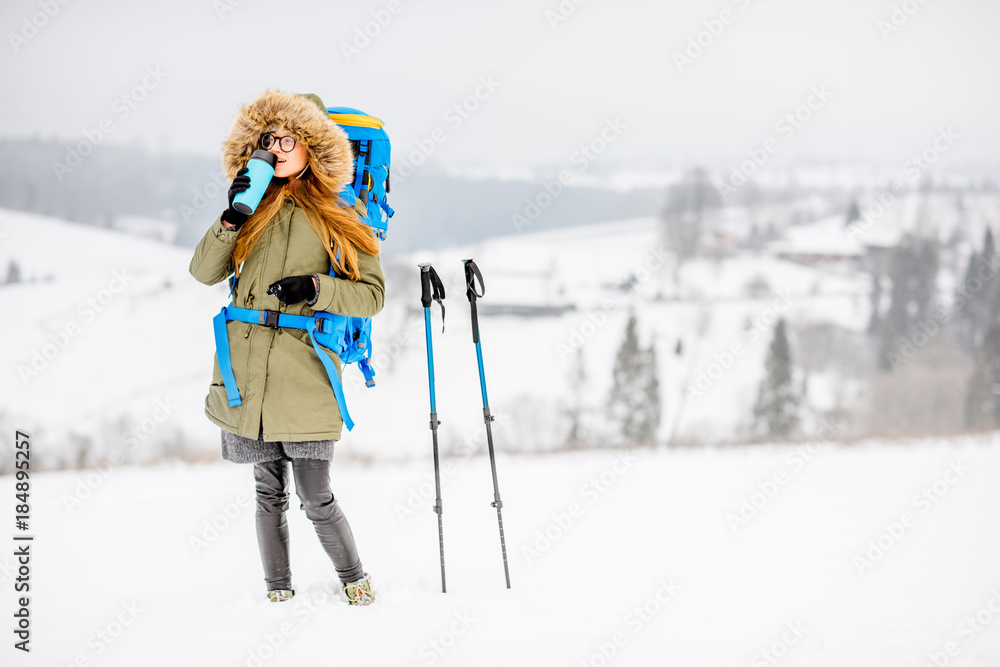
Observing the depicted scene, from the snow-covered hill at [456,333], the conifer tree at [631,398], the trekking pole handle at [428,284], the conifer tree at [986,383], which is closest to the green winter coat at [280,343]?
the trekking pole handle at [428,284]

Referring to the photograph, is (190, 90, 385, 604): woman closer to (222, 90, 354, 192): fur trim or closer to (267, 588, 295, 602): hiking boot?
(222, 90, 354, 192): fur trim

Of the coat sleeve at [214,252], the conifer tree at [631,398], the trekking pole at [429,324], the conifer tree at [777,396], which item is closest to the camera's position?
the coat sleeve at [214,252]

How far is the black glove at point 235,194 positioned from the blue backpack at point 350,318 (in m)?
0.29

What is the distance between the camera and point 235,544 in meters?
3.57

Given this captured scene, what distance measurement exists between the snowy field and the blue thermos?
147 cm

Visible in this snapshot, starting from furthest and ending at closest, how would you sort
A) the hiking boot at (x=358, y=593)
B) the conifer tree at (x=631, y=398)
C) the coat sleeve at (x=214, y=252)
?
the conifer tree at (x=631, y=398)
the hiking boot at (x=358, y=593)
the coat sleeve at (x=214, y=252)

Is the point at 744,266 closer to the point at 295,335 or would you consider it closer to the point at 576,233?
the point at 576,233

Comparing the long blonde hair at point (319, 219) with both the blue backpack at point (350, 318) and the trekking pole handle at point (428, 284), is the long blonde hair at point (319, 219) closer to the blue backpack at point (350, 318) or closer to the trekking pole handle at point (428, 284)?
the blue backpack at point (350, 318)

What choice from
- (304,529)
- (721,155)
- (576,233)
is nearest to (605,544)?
(304,529)

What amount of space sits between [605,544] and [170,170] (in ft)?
107

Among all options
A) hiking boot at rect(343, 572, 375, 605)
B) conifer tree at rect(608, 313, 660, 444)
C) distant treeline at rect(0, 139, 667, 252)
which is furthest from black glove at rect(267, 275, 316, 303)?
distant treeline at rect(0, 139, 667, 252)

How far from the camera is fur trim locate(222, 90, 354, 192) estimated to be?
2.40 m

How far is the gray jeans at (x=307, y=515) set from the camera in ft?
8.22

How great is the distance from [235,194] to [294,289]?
1.18 feet
